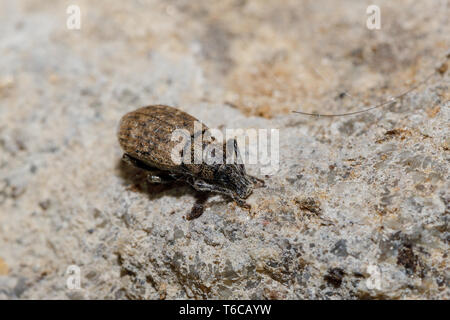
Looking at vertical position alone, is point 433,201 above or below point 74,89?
below

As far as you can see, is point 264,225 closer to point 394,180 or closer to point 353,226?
point 353,226

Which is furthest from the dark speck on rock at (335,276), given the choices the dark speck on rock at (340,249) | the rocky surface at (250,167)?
the dark speck on rock at (340,249)

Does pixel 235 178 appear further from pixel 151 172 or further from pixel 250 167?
pixel 151 172

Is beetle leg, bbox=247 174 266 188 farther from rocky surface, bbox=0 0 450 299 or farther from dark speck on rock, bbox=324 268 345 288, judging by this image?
dark speck on rock, bbox=324 268 345 288

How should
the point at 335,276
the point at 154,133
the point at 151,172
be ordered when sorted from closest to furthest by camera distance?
1. the point at 335,276
2. the point at 154,133
3. the point at 151,172

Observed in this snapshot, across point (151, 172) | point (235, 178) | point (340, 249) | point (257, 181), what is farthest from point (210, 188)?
point (340, 249)
